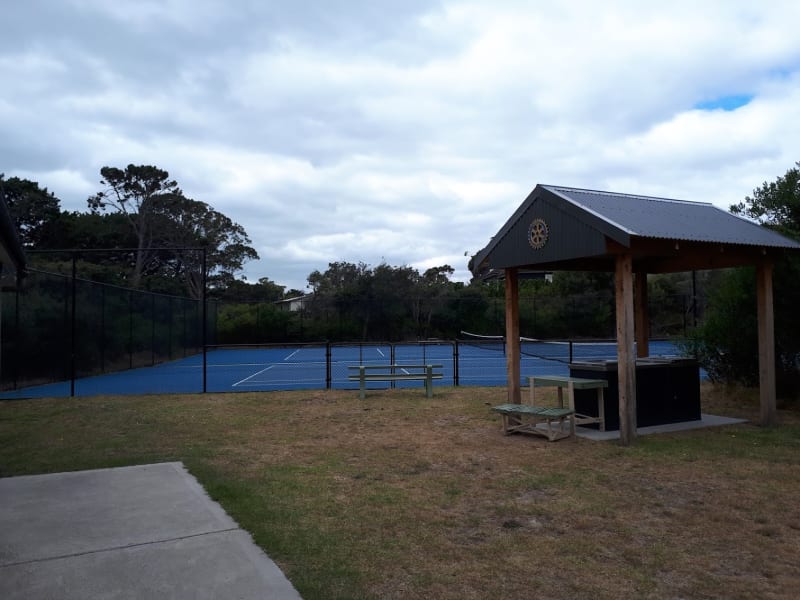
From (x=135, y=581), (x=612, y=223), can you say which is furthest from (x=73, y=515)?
(x=612, y=223)

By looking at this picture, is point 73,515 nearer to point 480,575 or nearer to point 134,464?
point 134,464

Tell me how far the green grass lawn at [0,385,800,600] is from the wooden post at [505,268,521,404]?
23.7 inches

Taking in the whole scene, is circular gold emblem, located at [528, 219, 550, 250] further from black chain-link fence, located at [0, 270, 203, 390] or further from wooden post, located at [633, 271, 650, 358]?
black chain-link fence, located at [0, 270, 203, 390]

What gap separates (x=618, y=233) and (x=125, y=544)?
6.27 m

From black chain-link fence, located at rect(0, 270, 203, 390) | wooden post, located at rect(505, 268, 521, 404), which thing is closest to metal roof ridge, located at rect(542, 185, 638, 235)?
wooden post, located at rect(505, 268, 521, 404)

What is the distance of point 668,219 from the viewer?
8969 mm

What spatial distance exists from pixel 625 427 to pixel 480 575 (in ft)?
15.5

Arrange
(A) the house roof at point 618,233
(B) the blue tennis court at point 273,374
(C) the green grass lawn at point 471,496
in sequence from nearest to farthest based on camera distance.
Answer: (C) the green grass lawn at point 471,496 → (A) the house roof at point 618,233 → (B) the blue tennis court at point 273,374

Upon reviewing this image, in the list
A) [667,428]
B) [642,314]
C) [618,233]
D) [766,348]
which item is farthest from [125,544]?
[642,314]

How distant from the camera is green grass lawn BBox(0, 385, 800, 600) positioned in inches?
155

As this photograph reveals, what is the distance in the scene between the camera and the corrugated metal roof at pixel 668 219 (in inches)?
319

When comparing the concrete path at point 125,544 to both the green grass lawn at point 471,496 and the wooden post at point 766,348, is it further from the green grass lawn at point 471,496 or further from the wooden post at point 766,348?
the wooden post at point 766,348

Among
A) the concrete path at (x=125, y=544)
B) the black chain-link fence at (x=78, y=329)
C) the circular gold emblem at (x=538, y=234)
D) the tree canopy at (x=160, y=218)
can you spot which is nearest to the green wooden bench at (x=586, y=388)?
the circular gold emblem at (x=538, y=234)

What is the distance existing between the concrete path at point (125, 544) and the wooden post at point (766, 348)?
26.1 feet
